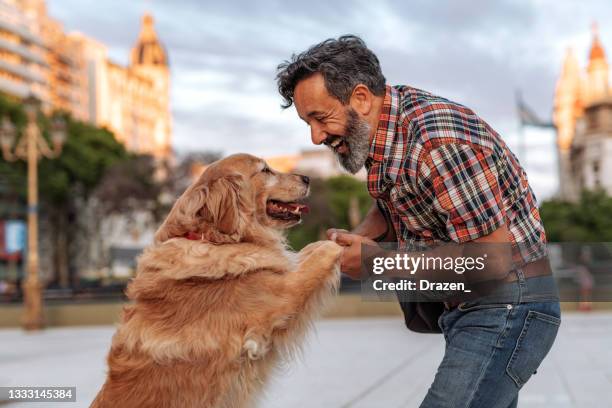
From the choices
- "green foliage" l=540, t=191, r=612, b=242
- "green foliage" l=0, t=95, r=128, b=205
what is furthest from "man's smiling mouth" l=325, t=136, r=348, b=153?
"green foliage" l=540, t=191, r=612, b=242

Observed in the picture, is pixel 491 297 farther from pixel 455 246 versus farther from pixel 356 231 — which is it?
pixel 356 231

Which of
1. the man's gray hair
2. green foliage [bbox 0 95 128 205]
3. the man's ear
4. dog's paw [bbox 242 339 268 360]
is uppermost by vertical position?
green foliage [bbox 0 95 128 205]

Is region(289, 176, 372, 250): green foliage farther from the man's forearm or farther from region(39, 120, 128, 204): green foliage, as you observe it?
the man's forearm

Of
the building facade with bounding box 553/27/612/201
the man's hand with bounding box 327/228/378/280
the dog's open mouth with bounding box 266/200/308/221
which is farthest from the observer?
the building facade with bounding box 553/27/612/201

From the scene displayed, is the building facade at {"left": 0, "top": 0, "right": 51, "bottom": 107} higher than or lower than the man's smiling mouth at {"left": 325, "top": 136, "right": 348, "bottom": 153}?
higher

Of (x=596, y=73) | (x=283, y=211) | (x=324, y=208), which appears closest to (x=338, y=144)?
(x=283, y=211)

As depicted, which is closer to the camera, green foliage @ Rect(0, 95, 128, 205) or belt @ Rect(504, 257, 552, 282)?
belt @ Rect(504, 257, 552, 282)

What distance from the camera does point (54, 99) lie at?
319 feet

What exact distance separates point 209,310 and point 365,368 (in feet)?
25.2

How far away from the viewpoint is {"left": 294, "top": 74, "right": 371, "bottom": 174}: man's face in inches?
124

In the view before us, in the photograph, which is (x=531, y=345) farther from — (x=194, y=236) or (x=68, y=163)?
(x=68, y=163)

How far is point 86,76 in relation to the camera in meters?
106

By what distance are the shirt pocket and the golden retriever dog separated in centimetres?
116

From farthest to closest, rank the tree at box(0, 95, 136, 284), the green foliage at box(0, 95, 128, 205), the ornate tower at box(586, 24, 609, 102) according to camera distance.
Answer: the ornate tower at box(586, 24, 609, 102)
the tree at box(0, 95, 136, 284)
the green foliage at box(0, 95, 128, 205)
